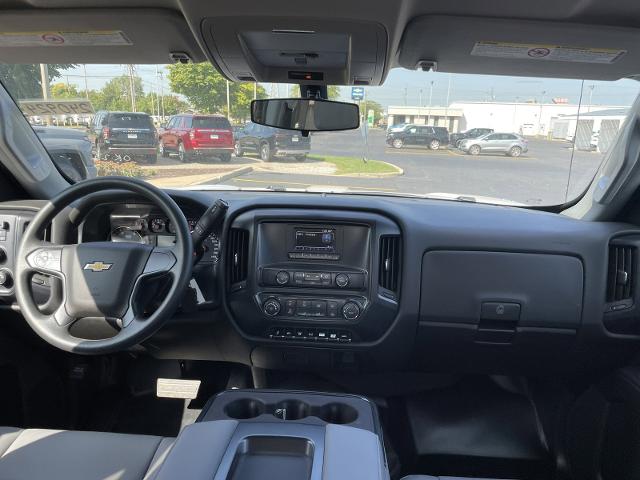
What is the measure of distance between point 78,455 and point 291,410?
84cm

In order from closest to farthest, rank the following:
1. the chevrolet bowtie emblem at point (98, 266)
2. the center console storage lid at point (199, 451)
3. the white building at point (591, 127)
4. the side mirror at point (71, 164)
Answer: the center console storage lid at point (199, 451), the chevrolet bowtie emblem at point (98, 266), the white building at point (591, 127), the side mirror at point (71, 164)

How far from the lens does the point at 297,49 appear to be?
7.58 feet

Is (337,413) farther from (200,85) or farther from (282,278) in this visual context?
(200,85)

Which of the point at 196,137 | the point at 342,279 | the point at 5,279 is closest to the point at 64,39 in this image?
the point at 196,137

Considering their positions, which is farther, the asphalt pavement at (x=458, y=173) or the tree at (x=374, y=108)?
the asphalt pavement at (x=458, y=173)

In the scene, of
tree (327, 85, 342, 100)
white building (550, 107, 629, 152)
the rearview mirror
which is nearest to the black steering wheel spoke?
the rearview mirror

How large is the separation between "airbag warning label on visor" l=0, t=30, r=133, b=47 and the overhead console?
486 mm

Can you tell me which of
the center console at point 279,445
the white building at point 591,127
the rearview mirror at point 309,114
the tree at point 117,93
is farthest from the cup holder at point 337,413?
the tree at point 117,93

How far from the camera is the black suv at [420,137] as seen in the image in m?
2.96

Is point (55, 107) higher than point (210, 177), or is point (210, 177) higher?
point (55, 107)

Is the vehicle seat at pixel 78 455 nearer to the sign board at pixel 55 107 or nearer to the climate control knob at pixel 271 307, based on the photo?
the climate control knob at pixel 271 307

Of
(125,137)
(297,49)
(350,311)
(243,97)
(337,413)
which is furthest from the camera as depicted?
(125,137)

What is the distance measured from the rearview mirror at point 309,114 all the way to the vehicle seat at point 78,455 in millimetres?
1597

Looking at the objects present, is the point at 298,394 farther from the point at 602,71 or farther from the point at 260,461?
the point at 602,71
